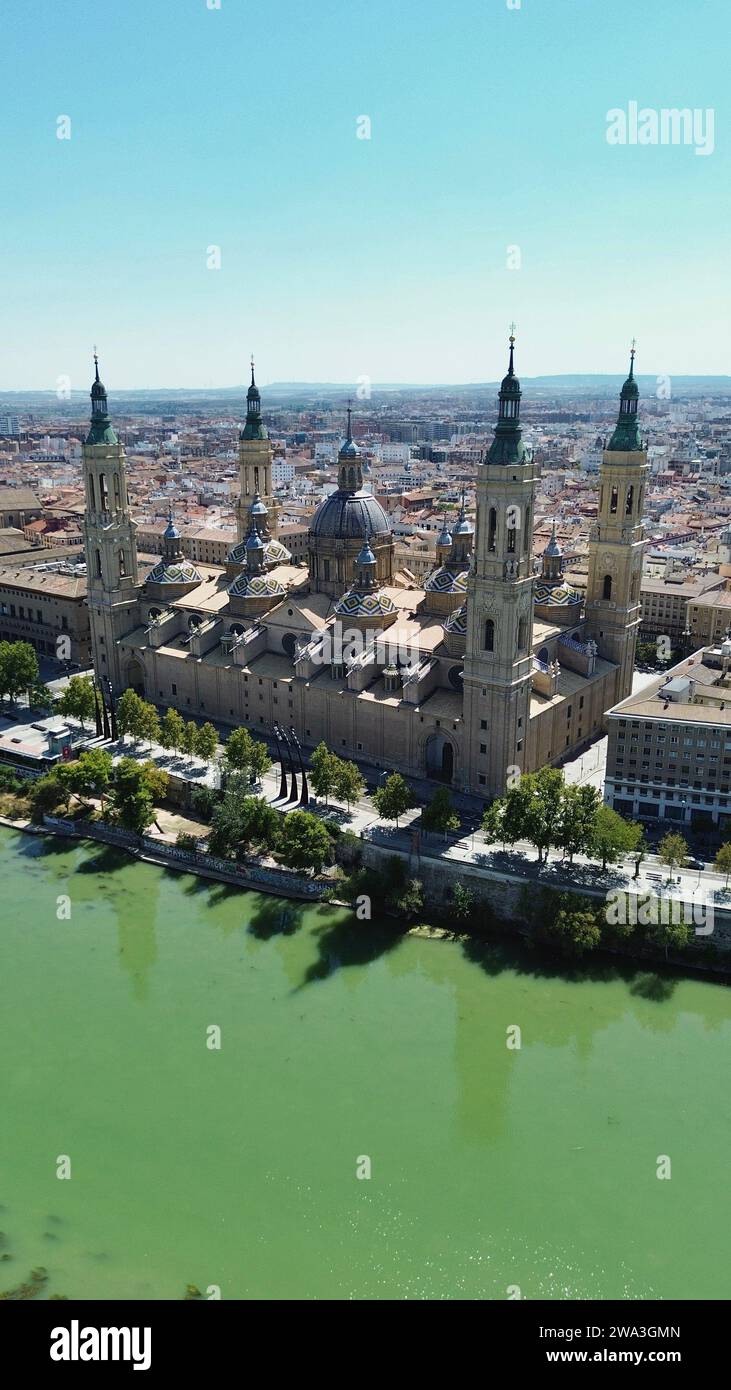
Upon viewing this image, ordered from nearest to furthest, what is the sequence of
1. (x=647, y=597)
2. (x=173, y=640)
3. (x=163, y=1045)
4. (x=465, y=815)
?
1. (x=163, y=1045)
2. (x=465, y=815)
3. (x=173, y=640)
4. (x=647, y=597)

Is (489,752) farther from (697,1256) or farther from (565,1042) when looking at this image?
(697,1256)

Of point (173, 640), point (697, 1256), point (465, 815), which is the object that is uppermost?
point (173, 640)

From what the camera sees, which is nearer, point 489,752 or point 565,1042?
point 565,1042

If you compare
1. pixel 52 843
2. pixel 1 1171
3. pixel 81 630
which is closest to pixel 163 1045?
pixel 1 1171

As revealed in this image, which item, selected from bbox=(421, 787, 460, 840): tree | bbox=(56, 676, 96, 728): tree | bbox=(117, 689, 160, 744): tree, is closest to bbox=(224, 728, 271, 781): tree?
bbox=(117, 689, 160, 744): tree

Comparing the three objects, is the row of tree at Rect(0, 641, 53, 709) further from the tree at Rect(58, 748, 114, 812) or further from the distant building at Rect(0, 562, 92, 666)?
the tree at Rect(58, 748, 114, 812)

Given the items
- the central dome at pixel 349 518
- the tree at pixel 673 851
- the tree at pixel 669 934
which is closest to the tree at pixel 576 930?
the tree at pixel 669 934

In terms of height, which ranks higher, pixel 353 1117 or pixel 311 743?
pixel 311 743

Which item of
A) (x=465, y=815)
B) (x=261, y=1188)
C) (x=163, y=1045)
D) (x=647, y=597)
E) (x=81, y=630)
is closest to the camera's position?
(x=261, y=1188)

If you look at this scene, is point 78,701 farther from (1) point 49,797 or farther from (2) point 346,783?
(2) point 346,783
